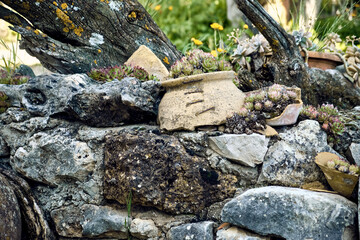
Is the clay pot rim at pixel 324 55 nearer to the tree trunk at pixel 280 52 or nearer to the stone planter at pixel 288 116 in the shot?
the tree trunk at pixel 280 52

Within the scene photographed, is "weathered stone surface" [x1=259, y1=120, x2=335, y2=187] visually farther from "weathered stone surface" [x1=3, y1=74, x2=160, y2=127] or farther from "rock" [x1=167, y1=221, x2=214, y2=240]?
"weathered stone surface" [x1=3, y1=74, x2=160, y2=127]

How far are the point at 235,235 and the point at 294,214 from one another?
1.57ft

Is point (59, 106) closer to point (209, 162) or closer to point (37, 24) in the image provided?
point (37, 24)

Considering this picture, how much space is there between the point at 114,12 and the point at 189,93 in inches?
63.3

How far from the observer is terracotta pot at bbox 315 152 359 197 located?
3086 mm

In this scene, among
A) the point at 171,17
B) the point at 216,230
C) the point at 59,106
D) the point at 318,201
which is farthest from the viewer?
the point at 171,17

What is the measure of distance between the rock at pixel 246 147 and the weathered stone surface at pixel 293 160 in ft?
0.30

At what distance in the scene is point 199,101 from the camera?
357 centimetres

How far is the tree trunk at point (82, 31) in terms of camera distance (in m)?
4.23

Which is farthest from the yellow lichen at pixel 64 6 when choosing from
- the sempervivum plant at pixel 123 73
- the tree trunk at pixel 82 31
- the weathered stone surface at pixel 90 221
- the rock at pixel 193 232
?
the rock at pixel 193 232


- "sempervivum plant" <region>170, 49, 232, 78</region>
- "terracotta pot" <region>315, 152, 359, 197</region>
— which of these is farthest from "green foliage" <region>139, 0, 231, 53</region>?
"terracotta pot" <region>315, 152, 359, 197</region>

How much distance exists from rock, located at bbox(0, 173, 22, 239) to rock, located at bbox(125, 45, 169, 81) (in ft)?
5.74

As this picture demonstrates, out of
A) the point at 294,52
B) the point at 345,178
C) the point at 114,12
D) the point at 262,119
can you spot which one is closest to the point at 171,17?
the point at 114,12

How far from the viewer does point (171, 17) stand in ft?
31.8
